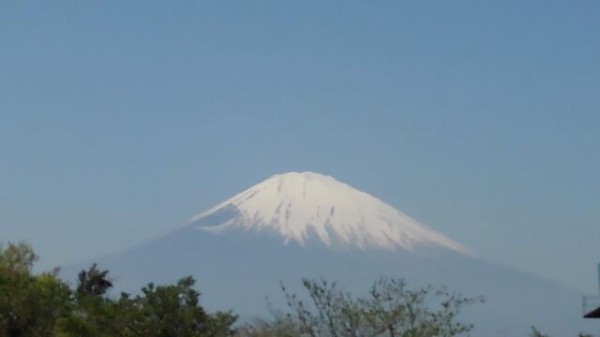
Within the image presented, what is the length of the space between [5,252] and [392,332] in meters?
19.7

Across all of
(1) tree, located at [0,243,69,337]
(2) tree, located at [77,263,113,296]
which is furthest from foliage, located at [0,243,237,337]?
(2) tree, located at [77,263,113,296]

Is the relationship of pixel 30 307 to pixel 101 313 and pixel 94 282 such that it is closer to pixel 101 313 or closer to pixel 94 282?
pixel 101 313

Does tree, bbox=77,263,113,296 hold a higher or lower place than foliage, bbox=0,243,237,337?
higher

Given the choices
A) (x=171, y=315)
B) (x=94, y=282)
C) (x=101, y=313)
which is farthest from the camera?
(x=94, y=282)

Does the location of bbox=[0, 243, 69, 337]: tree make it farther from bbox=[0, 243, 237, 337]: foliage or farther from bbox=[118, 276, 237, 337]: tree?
bbox=[118, 276, 237, 337]: tree

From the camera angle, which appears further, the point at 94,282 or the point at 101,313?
the point at 94,282

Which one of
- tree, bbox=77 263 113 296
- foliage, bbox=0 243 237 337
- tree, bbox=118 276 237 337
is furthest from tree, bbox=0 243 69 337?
tree, bbox=77 263 113 296

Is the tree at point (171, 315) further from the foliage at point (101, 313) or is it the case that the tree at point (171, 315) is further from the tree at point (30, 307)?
the tree at point (30, 307)

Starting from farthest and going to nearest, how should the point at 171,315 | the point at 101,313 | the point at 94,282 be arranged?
the point at 94,282 → the point at 101,313 → the point at 171,315

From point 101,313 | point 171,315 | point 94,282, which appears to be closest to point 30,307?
point 101,313

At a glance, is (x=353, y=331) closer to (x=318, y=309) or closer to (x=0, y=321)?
(x=318, y=309)

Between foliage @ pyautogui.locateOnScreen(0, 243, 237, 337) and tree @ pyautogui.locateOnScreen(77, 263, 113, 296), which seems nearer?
foliage @ pyautogui.locateOnScreen(0, 243, 237, 337)

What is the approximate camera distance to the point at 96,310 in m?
34.9

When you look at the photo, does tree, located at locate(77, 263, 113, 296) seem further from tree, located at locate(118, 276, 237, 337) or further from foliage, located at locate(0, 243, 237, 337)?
tree, located at locate(118, 276, 237, 337)
